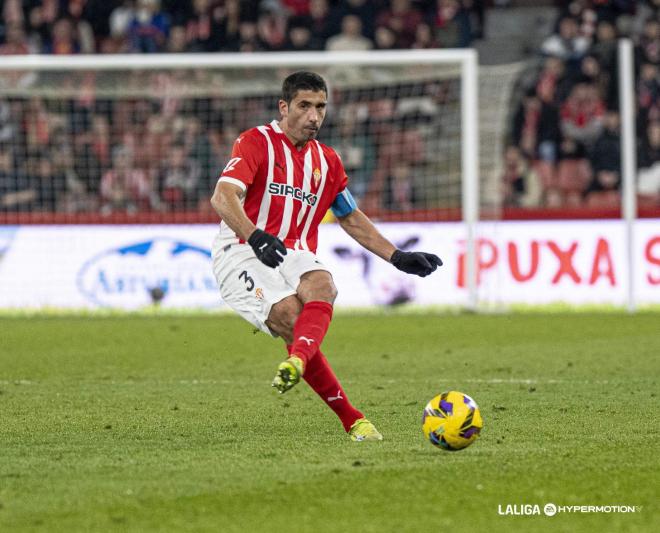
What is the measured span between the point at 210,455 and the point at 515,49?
16578 millimetres

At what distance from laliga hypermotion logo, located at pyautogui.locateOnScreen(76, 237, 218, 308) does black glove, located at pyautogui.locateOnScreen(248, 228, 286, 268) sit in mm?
10308

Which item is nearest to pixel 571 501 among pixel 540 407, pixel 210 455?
pixel 210 455

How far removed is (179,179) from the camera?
17.8m

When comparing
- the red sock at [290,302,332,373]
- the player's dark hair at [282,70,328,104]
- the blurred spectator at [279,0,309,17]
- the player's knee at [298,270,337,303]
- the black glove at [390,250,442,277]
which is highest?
the blurred spectator at [279,0,309,17]

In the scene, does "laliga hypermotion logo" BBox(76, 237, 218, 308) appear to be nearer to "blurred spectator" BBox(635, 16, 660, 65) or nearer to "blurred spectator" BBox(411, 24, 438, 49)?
"blurred spectator" BBox(411, 24, 438, 49)

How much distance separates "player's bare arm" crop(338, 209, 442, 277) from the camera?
6801 millimetres

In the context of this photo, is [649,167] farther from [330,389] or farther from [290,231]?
[330,389]

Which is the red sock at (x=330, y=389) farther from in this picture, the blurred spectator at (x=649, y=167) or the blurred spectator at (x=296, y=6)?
the blurred spectator at (x=296, y=6)

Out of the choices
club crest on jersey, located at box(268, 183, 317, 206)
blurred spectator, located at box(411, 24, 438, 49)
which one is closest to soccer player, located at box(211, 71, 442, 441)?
club crest on jersey, located at box(268, 183, 317, 206)

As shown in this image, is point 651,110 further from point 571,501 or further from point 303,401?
point 571,501

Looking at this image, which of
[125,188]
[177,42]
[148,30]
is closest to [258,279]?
[125,188]

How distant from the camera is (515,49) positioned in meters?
21.6

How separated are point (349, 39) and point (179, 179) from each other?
4092 mm

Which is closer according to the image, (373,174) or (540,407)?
(540,407)
